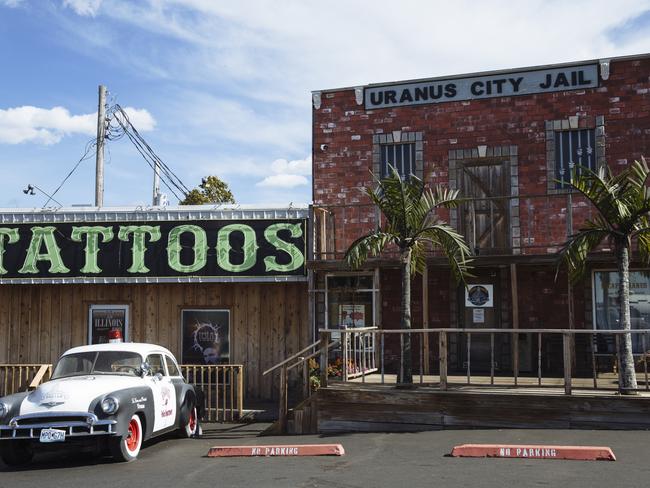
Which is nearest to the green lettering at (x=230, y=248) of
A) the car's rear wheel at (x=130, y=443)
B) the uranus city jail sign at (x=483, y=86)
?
the uranus city jail sign at (x=483, y=86)

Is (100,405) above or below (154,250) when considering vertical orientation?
below

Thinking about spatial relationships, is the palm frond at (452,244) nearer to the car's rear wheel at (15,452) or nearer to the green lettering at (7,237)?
the car's rear wheel at (15,452)

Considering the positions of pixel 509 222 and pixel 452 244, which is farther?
pixel 509 222

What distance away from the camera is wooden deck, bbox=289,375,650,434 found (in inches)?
428

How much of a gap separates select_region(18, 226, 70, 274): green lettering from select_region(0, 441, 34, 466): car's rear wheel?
734 cm

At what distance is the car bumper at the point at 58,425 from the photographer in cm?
945

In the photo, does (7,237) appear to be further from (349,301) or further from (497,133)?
(497,133)

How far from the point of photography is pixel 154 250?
1650 centimetres

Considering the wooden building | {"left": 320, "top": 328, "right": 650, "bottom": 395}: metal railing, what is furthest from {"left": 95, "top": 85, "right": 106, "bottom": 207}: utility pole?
{"left": 320, "top": 328, "right": 650, "bottom": 395}: metal railing

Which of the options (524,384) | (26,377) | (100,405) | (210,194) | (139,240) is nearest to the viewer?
(100,405)

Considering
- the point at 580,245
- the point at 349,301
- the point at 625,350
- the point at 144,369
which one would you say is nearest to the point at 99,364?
the point at 144,369

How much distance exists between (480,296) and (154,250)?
→ 276 inches

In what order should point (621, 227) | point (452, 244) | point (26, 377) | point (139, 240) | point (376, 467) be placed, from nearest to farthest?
point (376, 467)
point (621, 227)
point (452, 244)
point (26, 377)
point (139, 240)

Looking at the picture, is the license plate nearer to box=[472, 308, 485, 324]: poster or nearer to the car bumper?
the car bumper
